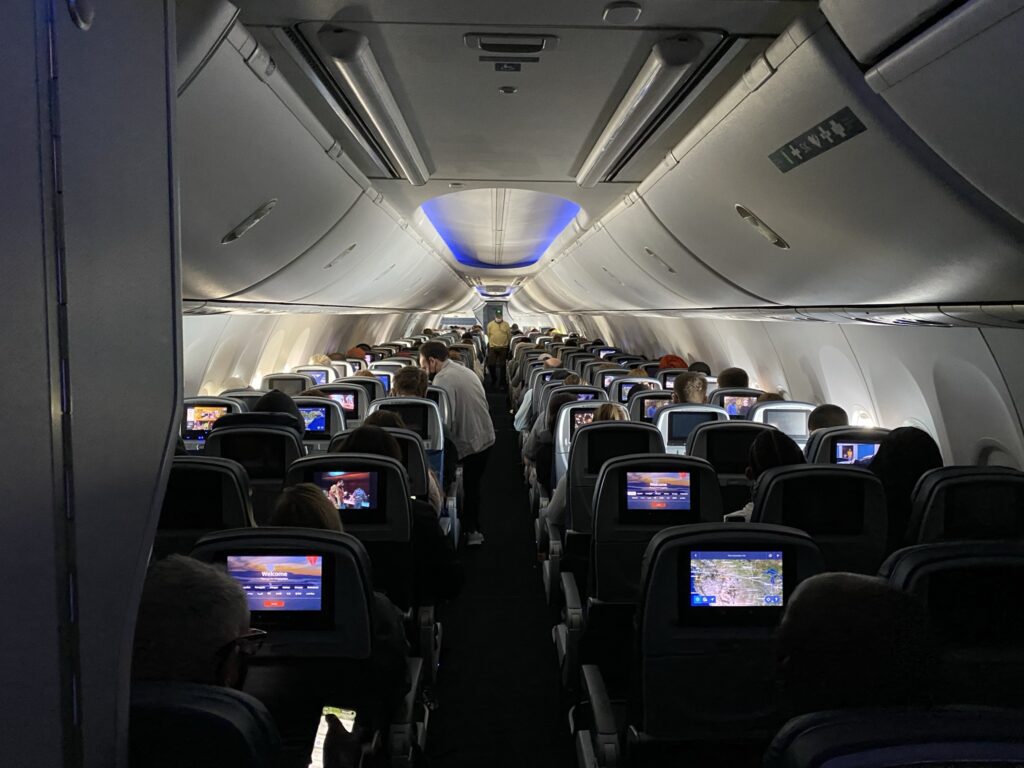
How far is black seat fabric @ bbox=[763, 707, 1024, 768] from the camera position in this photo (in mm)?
1409

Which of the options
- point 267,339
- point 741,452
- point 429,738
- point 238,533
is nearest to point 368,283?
point 267,339

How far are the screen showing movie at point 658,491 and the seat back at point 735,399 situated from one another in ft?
16.2

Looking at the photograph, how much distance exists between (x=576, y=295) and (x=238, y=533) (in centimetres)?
1816

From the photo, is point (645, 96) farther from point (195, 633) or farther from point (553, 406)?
point (553, 406)

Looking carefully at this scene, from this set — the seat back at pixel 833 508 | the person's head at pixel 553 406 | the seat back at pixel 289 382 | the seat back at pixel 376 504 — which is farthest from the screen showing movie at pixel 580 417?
the seat back at pixel 289 382

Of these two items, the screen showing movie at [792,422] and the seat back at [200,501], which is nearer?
the seat back at [200,501]

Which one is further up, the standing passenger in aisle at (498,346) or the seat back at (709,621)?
the standing passenger in aisle at (498,346)

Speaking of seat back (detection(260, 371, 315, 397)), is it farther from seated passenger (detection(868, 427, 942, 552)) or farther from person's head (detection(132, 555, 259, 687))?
person's head (detection(132, 555, 259, 687))

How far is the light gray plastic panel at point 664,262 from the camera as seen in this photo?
826 centimetres

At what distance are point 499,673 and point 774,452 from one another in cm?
216

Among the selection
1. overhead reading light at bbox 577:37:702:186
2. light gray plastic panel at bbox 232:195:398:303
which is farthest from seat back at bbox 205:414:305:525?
overhead reading light at bbox 577:37:702:186

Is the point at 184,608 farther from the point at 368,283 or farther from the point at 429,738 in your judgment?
the point at 368,283

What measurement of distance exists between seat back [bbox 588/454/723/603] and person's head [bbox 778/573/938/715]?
112 inches

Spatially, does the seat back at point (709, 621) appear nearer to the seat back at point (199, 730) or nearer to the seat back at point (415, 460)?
the seat back at point (199, 730)
